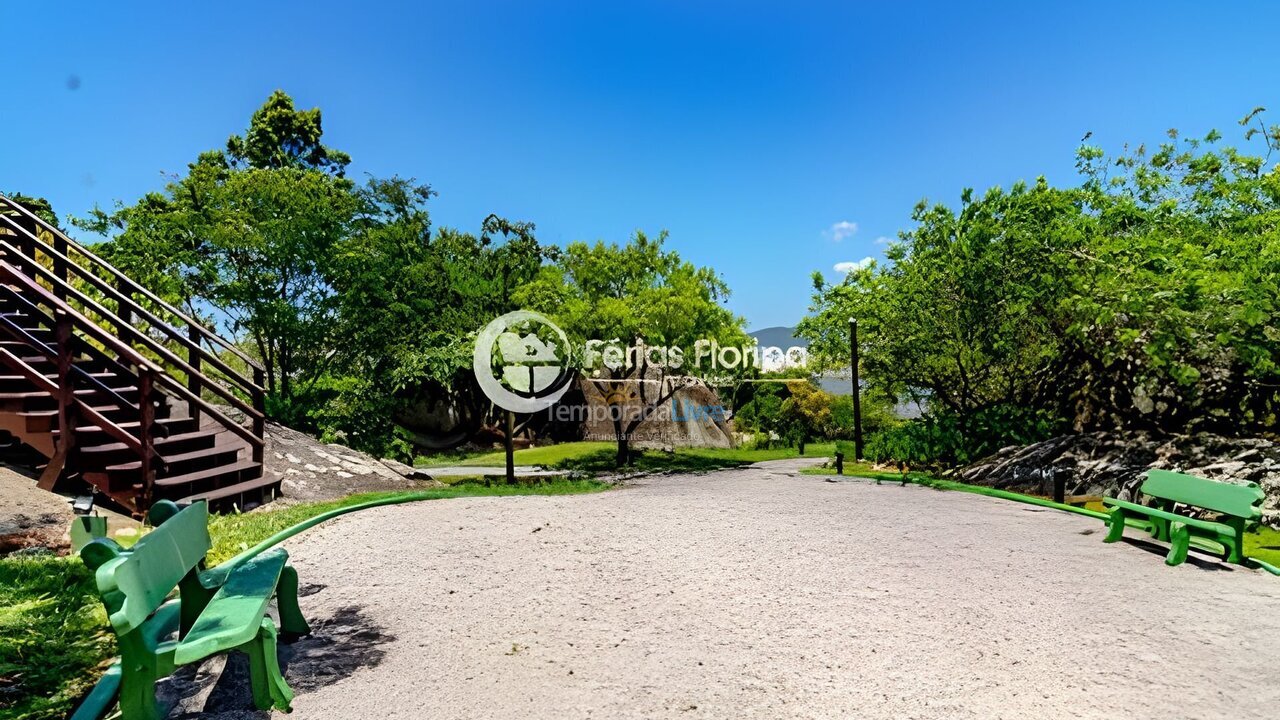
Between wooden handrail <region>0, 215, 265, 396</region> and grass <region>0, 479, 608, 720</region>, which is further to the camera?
wooden handrail <region>0, 215, 265, 396</region>

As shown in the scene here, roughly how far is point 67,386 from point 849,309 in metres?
16.0

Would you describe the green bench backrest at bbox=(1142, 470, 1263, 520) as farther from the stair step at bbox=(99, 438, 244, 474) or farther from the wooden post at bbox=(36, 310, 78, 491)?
the wooden post at bbox=(36, 310, 78, 491)

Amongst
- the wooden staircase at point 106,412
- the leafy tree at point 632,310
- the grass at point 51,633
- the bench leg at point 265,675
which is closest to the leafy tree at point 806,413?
the leafy tree at point 632,310

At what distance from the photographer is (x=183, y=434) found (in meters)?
8.83

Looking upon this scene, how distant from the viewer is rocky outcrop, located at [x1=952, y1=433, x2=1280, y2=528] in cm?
975

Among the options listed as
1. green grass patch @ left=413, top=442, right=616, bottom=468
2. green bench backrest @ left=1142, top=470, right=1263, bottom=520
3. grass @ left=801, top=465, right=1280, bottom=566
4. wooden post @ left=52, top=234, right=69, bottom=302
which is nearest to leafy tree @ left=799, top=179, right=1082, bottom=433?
grass @ left=801, top=465, right=1280, bottom=566

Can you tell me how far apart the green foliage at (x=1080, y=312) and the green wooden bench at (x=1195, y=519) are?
3.68m

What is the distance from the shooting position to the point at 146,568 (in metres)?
3.42

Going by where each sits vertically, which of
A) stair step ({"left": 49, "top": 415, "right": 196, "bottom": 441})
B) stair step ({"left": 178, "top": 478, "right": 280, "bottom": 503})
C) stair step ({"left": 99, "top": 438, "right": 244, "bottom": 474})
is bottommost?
stair step ({"left": 178, "top": 478, "right": 280, "bottom": 503})

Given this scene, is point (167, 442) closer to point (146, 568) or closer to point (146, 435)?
point (146, 435)

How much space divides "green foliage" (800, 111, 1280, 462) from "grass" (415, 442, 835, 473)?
242 inches

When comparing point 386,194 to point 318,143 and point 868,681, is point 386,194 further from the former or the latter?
point 868,681

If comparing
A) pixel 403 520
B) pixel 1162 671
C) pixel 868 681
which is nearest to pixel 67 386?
pixel 403 520

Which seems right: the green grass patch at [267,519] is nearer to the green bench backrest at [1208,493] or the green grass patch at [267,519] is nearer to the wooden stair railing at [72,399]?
the wooden stair railing at [72,399]
